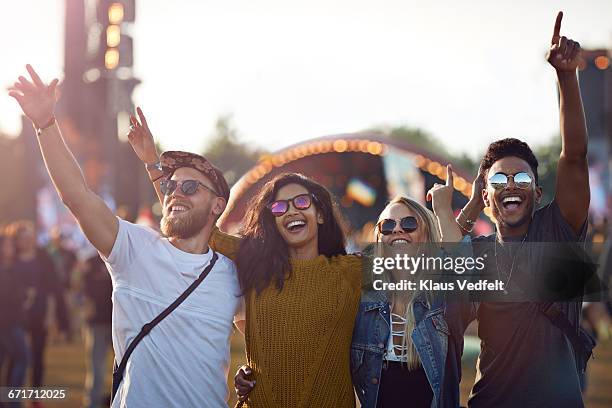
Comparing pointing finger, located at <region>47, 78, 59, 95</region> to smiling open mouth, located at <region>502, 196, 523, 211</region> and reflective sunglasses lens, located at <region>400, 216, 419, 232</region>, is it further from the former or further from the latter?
smiling open mouth, located at <region>502, 196, 523, 211</region>

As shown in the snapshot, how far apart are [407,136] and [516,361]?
245ft

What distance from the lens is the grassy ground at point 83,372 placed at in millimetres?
8758

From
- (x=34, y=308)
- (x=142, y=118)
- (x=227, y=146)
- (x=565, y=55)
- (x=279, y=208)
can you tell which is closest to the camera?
(x=565, y=55)

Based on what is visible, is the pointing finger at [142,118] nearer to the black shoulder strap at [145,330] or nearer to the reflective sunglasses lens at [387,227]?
the black shoulder strap at [145,330]

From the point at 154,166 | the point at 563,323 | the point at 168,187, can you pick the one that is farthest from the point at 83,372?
the point at 563,323

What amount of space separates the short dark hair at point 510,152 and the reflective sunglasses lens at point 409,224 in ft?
1.22

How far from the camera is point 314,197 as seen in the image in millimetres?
4219

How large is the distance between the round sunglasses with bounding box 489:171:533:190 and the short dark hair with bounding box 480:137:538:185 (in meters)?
0.11

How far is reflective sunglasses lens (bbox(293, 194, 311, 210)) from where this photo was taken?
4.13 metres

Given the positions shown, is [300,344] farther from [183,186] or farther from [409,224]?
[183,186]

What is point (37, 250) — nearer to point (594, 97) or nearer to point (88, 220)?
point (88, 220)

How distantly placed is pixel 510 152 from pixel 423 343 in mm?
879

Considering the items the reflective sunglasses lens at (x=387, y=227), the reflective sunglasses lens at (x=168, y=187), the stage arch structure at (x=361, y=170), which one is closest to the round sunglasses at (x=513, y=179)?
the reflective sunglasses lens at (x=387, y=227)

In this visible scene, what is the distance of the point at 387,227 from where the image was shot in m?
4.07
